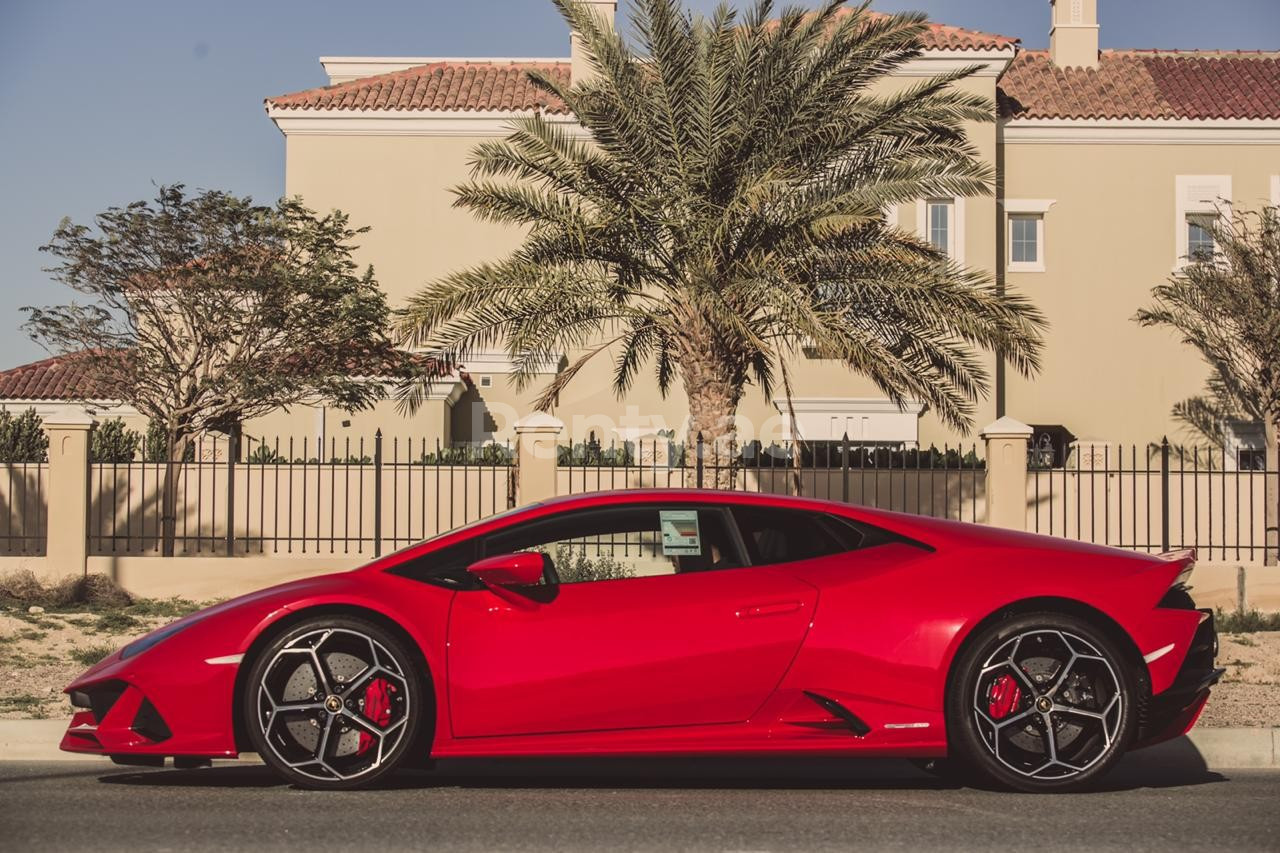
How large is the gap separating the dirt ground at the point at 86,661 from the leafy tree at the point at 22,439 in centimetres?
997

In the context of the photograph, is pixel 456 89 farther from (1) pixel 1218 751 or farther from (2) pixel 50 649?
(1) pixel 1218 751

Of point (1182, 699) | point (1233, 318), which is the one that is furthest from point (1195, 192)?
point (1182, 699)

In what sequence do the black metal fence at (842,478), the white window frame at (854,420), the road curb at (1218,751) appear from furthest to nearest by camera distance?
the white window frame at (854,420) < the black metal fence at (842,478) < the road curb at (1218,751)

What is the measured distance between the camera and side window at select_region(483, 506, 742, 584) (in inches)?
240

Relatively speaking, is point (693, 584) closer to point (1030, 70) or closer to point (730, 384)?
point (730, 384)

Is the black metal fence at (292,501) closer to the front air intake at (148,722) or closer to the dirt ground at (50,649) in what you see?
the dirt ground at (50,649)

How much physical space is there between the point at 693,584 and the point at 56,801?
2.85 metres

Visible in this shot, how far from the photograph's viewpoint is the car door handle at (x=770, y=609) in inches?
230

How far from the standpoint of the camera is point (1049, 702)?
19.4 ft

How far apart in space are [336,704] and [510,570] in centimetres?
91

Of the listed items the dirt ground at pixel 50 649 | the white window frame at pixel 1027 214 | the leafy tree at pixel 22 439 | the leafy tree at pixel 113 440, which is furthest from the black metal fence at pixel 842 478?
the leafy tree at pixel 22 439

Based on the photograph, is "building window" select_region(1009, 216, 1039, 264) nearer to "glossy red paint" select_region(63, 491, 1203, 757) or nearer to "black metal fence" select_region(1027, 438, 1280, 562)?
"black metal fence" select_region(1027, 438, 1280, 562)

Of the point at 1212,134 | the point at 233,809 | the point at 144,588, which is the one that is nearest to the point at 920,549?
the point at 233,809

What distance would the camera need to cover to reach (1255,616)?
15.7 metres
